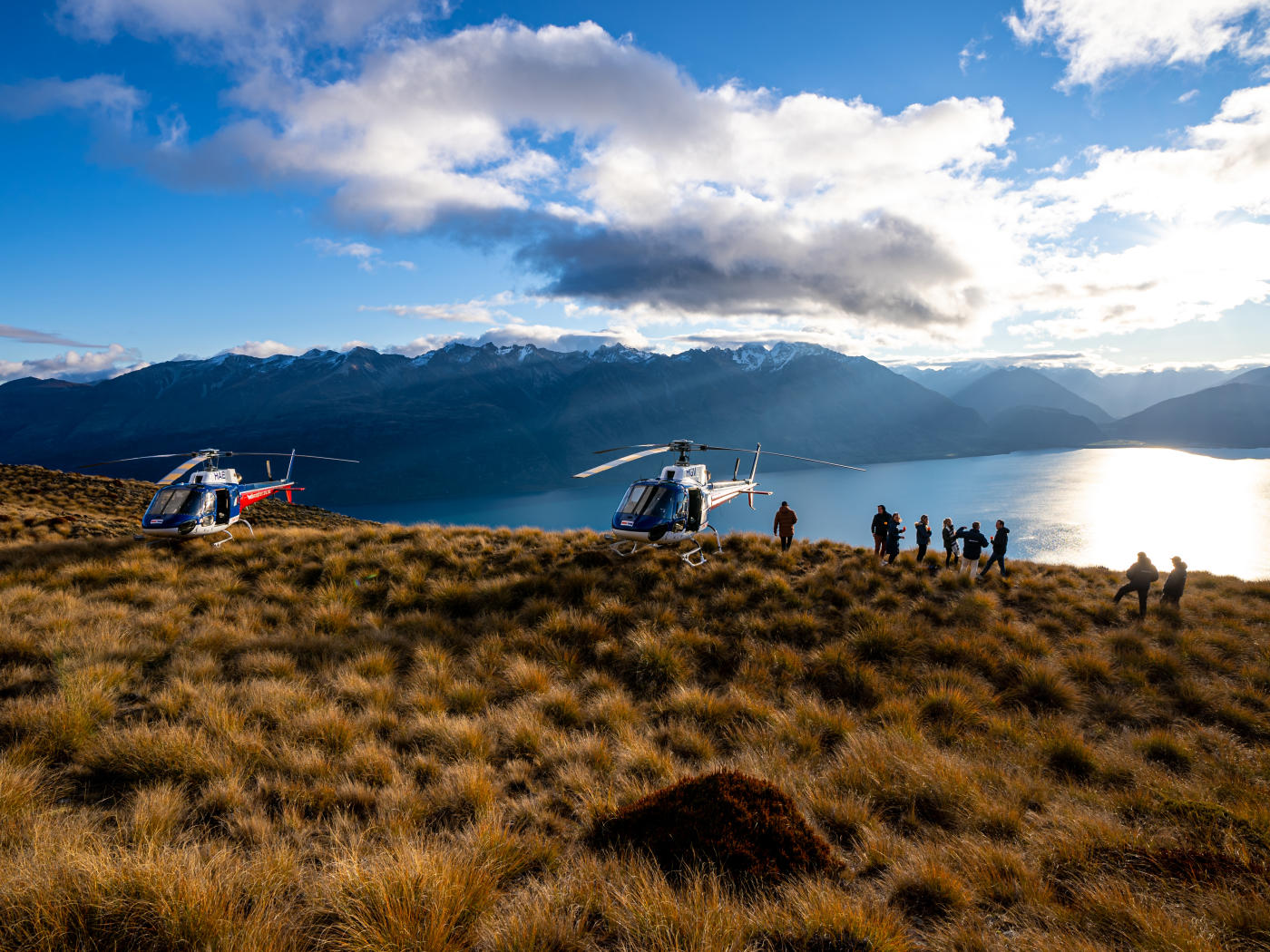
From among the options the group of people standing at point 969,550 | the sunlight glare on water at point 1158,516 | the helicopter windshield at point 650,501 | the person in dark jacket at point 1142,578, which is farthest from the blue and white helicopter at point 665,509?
the sunlight glare on water at point 1158,516

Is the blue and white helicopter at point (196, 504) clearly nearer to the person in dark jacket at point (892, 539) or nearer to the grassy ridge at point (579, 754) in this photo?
the grassy ridge at point (579, 754)

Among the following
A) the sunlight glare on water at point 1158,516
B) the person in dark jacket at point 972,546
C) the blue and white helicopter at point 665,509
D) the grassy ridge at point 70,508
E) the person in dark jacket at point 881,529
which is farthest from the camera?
the sunlight glare on water at point 1158,516

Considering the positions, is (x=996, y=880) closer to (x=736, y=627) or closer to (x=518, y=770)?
(x=518, y=770)

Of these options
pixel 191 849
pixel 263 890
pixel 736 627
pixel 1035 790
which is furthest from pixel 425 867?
pixel 736 627

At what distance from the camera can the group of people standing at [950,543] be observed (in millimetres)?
14016

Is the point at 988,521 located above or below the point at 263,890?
below

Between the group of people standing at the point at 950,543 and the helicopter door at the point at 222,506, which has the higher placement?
the helicopter door at the point at 222,506

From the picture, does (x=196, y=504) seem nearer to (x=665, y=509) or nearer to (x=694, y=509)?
(x=665, y=509)

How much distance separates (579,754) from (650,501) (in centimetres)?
761

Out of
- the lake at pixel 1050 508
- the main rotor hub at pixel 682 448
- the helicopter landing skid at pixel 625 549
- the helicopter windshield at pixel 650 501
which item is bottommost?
the lake at pixel 1050 508

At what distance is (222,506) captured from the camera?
14.1m

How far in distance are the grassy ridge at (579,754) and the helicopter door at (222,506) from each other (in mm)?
Answer: 2244

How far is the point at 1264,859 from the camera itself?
13.1ft

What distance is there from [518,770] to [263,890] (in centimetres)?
243
